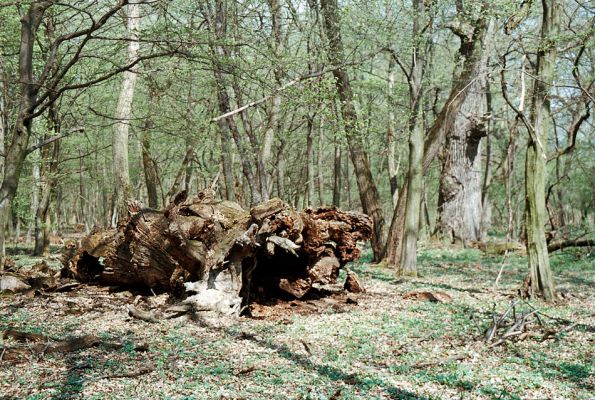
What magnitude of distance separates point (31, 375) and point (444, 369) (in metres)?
3.71

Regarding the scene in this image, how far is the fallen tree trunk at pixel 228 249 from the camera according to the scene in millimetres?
7000

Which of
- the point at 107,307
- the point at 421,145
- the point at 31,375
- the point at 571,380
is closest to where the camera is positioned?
the point at 31,375

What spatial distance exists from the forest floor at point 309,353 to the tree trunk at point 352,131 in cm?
461

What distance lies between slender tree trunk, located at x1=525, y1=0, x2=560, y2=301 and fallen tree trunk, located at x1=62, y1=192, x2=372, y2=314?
98.4 inches

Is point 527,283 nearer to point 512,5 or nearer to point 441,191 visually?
point 512,5

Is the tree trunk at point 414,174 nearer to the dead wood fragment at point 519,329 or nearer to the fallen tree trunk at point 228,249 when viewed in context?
the fallen tree trunk at point 228,249

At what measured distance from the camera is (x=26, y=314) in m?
7.09

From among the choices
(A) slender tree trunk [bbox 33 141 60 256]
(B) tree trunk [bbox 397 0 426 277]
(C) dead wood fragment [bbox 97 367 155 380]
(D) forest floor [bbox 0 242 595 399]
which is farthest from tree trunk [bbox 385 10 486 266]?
(A) slender tree trunk [bbox 33 141 60 256]

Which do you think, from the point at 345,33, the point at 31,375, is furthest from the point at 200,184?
the point at 31,375

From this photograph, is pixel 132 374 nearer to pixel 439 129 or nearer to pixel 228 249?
pixel 228 249

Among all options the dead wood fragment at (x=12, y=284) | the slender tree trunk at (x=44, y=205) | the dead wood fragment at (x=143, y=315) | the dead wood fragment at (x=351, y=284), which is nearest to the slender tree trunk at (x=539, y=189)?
the dead wood fragment at (x=351, y=284)

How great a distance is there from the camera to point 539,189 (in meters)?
7.96

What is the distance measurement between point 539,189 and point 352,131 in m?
4.66

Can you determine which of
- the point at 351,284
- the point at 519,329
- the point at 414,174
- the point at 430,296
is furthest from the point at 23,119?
the point at 414,174
